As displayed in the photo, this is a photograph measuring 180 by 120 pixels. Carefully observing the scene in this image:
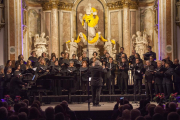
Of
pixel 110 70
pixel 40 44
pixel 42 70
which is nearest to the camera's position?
pixel 42 70

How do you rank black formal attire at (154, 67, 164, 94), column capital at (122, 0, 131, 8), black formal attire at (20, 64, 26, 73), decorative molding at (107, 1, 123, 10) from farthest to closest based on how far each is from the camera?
1. decorative molding at (107, 1, 123, 10)
2. column capital at (122, 0, 131, 8)
3. black formal attire at (20, 64, 26, 73)
4. black formal attire at (154, 67, 164, 94)

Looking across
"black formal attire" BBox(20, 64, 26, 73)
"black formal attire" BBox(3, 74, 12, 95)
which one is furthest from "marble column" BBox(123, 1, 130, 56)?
"black formal attire" BBox(3, 74, 12, 95)

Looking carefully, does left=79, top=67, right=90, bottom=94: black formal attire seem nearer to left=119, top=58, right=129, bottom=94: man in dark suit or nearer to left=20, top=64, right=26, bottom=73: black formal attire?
left=119, top=58, right=129, bottom=94: man in dark suit

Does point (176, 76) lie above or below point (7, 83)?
above

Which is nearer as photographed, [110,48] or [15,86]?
[15,86]

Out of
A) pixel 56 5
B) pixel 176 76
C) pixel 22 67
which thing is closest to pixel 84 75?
pixel 22 67

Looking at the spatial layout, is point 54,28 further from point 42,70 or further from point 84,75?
point 42,70

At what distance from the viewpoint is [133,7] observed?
16844mm

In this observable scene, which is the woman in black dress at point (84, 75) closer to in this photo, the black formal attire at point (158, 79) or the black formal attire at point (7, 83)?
the black formal attire at point (158, 79)

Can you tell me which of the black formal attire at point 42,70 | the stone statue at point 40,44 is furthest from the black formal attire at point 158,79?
the stone statue at point 40,44

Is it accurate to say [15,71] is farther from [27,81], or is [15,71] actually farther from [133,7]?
A: [133,7]

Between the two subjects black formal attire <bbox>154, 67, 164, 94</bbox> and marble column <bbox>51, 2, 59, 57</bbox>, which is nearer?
black formal attire <bbox>154, 67, 164, 94</bbox>

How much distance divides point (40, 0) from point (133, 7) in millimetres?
5071

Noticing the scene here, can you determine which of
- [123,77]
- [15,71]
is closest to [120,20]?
[123,77]
